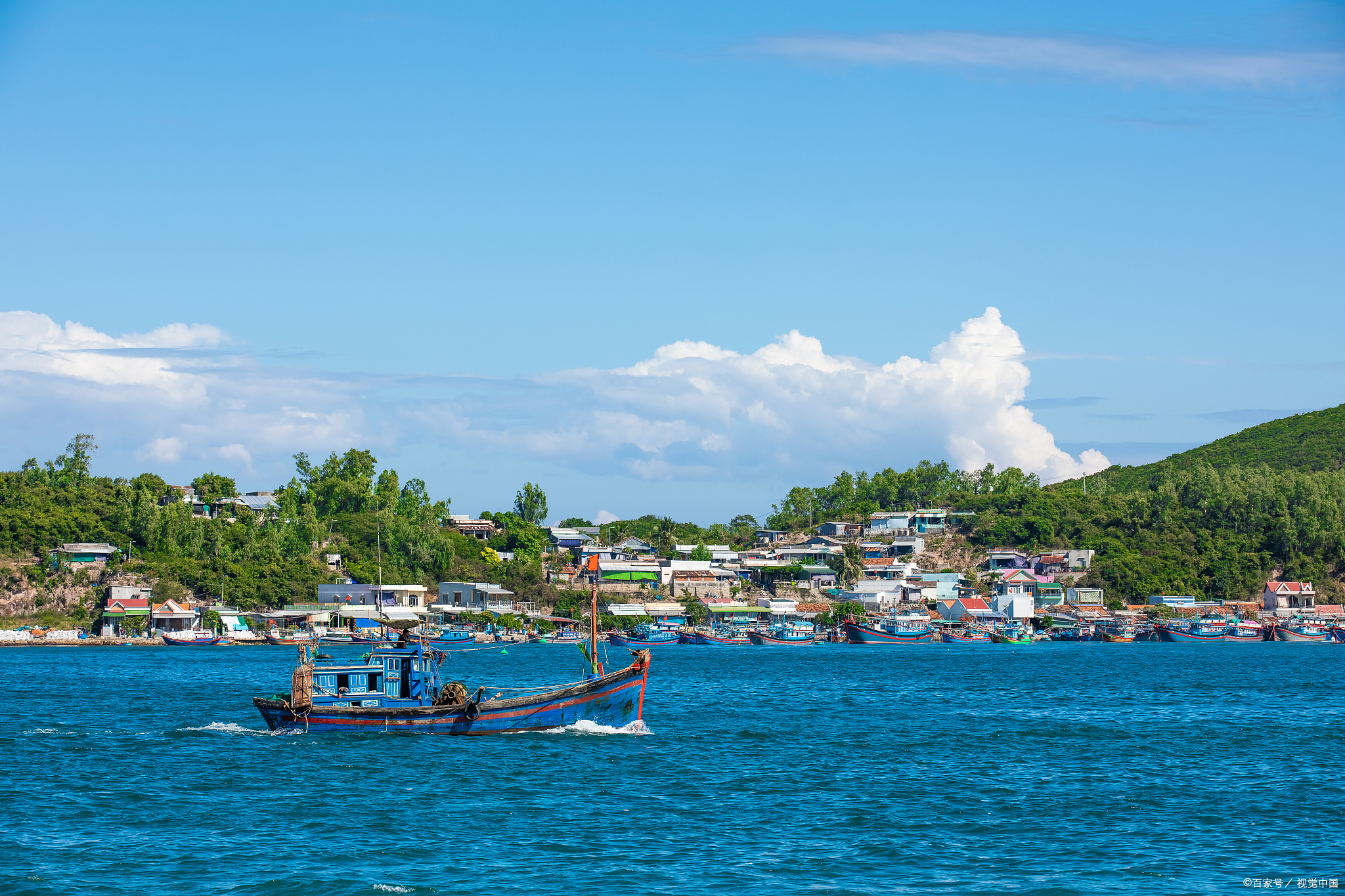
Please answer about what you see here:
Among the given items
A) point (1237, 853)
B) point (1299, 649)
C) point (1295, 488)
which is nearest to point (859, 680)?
point (1237, 853)

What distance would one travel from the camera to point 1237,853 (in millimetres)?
30094

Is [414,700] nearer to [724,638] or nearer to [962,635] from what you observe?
[724,638]

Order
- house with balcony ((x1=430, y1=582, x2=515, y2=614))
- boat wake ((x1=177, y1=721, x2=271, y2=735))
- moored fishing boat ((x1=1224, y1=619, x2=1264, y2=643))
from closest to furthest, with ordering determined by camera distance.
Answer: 1. boat wake ((x1=177, y1=721, x2=271, y2=735))
2. house with balcony ((x1=430, y1=582, x2=515, y2=614))
3. moored fishing boat ((x1=1224, y1=619, x2=1264, y2=643))

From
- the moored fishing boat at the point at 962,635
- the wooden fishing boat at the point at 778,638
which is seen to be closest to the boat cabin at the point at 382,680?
the wooden fishing boat at the point at 778,638

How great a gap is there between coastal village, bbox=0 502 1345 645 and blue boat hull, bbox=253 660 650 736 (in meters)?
85.7

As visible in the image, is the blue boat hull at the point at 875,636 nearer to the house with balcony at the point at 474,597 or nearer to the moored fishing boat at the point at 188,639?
the house with balcony at the point at 474,597

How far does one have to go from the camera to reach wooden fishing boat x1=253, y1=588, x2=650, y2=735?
4822 centimetres

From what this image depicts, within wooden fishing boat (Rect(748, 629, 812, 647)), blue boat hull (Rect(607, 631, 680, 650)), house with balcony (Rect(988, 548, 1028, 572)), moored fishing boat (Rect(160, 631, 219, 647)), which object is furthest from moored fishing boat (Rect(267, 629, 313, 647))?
house with balcony (Rect(988, 548, 1028, 572))

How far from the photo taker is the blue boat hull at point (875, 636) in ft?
508

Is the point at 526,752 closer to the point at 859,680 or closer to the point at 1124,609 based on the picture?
the point at 859,680

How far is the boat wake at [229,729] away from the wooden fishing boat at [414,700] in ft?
7.70

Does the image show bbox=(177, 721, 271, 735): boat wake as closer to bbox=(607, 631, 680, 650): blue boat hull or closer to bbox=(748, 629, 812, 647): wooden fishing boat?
bbox=(607, 631, 680, 650): blue boat hull

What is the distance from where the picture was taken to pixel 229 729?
52.7 m

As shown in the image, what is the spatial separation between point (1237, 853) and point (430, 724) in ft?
94.4
